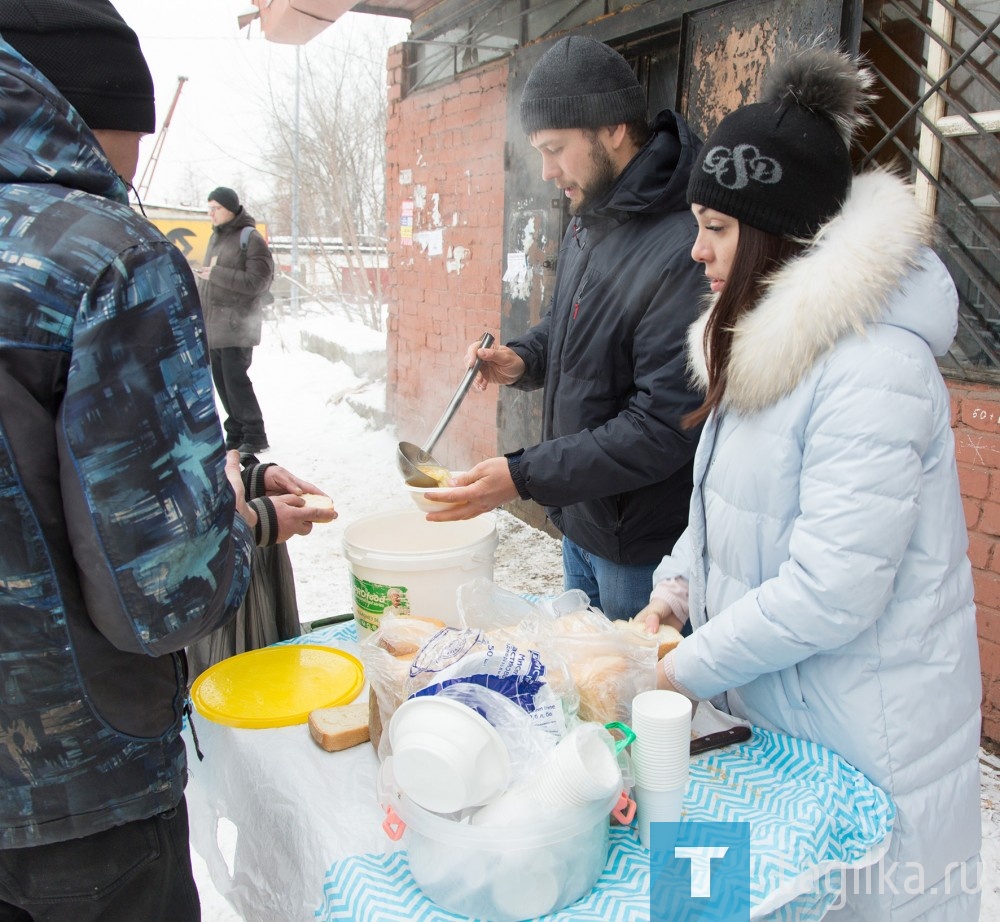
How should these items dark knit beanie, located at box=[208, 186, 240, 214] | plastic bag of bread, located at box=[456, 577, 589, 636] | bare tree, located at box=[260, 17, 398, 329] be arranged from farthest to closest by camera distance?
bare tree, located at box=[260, 17, 398, 329]
dark knit beanie, located at box=[208, 186, 240, 214]
plastic bag of bread, located at box=[456, 577, 589, 636]

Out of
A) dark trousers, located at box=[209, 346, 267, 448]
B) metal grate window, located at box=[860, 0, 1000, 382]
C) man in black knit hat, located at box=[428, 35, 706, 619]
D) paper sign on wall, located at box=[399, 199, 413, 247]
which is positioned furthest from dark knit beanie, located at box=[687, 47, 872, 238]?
dark trousers, located at box=[209, 346, 267, 448]

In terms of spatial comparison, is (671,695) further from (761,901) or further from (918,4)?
(918,4)

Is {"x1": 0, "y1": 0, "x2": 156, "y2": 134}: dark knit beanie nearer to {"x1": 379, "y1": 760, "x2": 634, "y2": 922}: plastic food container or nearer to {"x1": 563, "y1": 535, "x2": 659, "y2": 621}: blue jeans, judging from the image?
{"x1": 379, "y1": 760, "x2": 634, "y2": 922}: plastic food container

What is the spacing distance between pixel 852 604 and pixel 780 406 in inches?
12.9

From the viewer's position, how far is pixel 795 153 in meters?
1.39

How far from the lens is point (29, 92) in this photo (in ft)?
3.34

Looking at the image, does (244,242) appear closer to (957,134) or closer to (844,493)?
(957,134)

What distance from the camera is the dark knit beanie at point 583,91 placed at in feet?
6.93

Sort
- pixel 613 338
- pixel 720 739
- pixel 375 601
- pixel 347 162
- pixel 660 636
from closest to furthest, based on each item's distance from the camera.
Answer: pixel 720 739, pixel 660 636, pixel 375 601, pixel 613 338, pixel 347 162

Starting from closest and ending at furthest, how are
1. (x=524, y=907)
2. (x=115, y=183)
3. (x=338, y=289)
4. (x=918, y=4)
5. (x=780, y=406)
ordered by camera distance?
1. (x=524, y=907)
2. (x=115, y=183)
3. (x=780, y=406)
4. (x=918, y=4)
5. (x=338, y=289)

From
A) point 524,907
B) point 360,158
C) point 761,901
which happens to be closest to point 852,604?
point 761,901

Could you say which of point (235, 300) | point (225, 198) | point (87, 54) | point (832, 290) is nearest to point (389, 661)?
point (832, 290)

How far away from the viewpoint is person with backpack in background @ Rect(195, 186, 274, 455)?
6.71 meters

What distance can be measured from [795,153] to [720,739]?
991 mm
